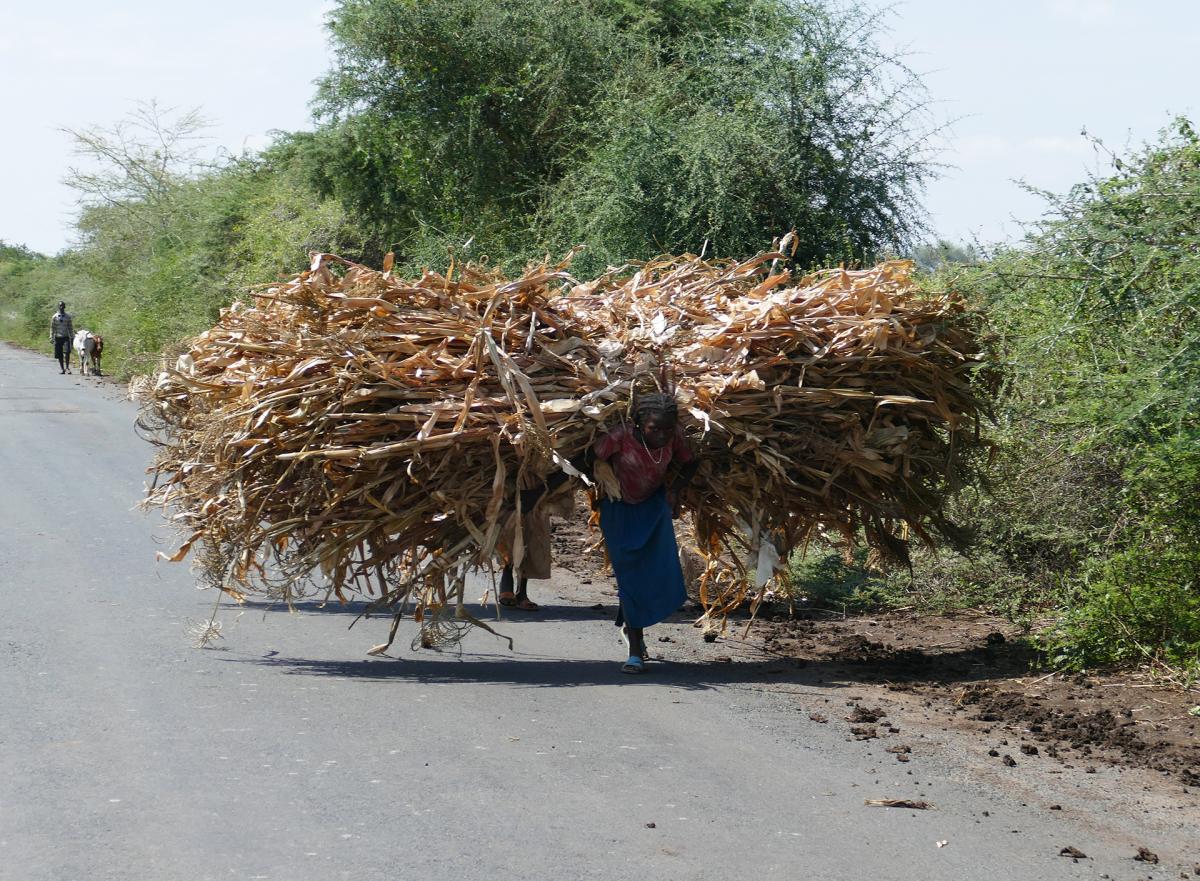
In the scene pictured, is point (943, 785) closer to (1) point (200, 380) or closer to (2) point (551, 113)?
(1) point (200, 380)

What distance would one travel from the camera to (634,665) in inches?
278

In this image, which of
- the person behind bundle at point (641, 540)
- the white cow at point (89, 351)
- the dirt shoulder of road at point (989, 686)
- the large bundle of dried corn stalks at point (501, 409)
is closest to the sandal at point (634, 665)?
the person behind bundle at point (641, 540)

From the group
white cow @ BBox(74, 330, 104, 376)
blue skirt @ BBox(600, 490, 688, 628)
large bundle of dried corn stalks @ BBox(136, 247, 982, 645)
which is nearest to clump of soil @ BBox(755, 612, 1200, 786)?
large bundle of dried corn stalks @ BBox(136, 247, 982, 645)

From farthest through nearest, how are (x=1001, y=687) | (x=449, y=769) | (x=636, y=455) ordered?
(x=636, y=455), (x=1001, y=687), (x=449, y=769)

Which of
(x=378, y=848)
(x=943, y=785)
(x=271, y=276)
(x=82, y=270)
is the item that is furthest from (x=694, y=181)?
(x=82, y=270)

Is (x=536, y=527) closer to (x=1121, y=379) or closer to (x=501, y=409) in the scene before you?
(x=501, y=409)

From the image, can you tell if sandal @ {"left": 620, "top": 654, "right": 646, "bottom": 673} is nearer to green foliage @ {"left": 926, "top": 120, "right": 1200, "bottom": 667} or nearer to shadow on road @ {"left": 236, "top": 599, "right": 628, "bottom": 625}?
shadow on road @ {"left": 236, "top": 599, "right": 628, "bottom": 625}

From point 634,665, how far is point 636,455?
47.1 inches

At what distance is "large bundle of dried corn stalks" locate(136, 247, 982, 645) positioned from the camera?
21.9 feet

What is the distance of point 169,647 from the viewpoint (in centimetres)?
740

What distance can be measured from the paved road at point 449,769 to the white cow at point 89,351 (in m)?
22.4

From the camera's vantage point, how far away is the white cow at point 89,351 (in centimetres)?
2911

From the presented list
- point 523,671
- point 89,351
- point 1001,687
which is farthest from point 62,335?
point 1001,687

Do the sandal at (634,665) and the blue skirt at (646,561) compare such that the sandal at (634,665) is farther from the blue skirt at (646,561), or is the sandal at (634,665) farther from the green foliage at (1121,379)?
the green foliage at (1121,379)
